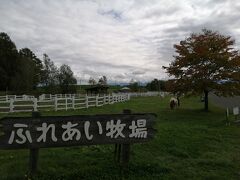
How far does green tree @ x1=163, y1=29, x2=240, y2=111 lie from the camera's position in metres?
25.0

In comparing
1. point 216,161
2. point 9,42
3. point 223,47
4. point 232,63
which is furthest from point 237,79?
point 9,42

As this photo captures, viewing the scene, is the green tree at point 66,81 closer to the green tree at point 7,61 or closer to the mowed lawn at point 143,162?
the green tree at point 7,61

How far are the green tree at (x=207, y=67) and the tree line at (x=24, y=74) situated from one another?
42.7 meters

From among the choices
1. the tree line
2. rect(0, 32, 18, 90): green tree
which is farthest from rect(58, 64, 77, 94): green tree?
rect(0, 32, 18, 90): green tree

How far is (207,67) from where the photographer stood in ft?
82.9

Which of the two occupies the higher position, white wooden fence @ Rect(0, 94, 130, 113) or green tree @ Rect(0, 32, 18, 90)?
green tree @ Rect(0, 32, 18, 90)

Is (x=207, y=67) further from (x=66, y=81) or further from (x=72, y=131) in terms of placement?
(x=66, y=81)

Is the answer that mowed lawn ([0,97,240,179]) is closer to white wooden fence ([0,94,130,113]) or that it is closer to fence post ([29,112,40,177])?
fence post ([29,112,40,177])

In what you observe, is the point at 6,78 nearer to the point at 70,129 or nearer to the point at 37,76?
the point at 37,76

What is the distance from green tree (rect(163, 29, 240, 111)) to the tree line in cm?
4270

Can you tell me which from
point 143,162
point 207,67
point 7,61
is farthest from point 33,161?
point 7,61

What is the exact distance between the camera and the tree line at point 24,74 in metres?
64.3

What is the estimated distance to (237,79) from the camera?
24812 mm

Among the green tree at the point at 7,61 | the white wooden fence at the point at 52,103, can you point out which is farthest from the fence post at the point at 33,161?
the green tree at the point at 7,61
